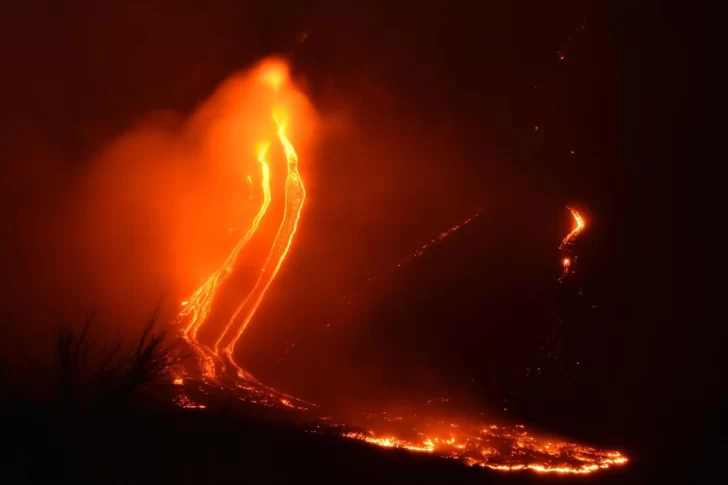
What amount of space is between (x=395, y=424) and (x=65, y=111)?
12.5m

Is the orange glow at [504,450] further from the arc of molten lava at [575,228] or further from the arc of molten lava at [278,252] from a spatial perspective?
the arc of molten lava at [575,228]

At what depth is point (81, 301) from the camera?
1289 cm

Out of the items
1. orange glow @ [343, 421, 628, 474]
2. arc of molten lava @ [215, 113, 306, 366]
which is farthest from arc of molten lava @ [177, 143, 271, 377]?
orange glow @ [343, 421, 628, 474]

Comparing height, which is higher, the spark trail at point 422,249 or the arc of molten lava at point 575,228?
the arc of molten lava at point 575,228

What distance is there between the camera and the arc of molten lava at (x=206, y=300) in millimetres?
11078

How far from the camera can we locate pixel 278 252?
43.9 ft

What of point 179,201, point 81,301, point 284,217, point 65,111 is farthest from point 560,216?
point 65,111

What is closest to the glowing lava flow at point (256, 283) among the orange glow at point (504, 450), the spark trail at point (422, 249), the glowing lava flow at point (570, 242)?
the spark trail at point (422, 249)

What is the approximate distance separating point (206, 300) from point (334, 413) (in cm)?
377

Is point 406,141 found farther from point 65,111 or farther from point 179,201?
point 65,111

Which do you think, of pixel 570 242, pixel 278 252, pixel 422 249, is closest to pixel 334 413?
pixel 278 252

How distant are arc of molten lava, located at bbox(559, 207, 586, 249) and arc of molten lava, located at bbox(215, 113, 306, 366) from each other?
5.03 metres

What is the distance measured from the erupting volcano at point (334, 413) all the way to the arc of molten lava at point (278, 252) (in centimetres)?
2

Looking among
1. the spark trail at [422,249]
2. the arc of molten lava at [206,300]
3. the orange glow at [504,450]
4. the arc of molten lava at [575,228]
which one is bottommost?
the orange glow at [504,450]
